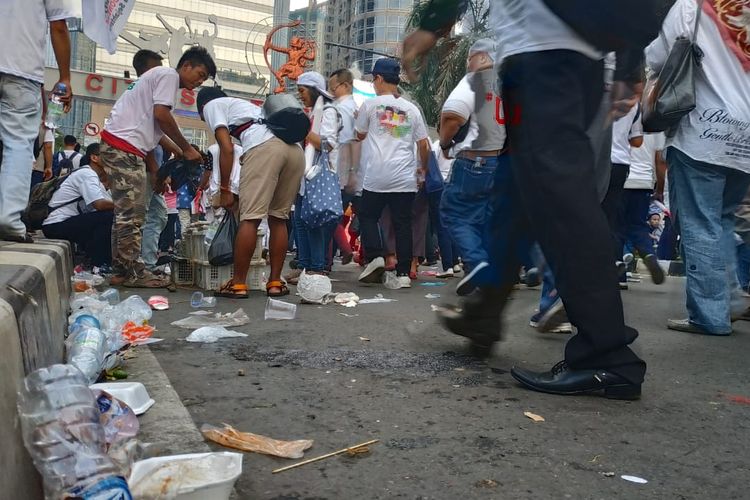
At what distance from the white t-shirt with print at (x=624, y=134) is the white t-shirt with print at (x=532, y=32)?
11.3 feet

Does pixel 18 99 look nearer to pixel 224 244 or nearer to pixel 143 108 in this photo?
pixel 143 108

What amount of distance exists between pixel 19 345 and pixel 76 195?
5.56 metres

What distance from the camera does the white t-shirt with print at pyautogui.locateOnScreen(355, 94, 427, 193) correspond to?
6566 millimetres

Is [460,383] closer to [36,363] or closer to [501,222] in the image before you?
[501,222]

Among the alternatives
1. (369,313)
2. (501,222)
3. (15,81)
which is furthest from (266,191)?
(501,222)

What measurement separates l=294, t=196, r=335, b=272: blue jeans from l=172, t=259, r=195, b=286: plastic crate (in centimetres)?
103

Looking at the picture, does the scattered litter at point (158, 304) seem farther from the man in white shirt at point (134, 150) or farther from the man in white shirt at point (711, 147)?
the man in white shirt at point (711, 147)

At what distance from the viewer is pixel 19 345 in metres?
1.45

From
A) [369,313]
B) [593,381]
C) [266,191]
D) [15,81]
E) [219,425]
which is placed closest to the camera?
[219,425]

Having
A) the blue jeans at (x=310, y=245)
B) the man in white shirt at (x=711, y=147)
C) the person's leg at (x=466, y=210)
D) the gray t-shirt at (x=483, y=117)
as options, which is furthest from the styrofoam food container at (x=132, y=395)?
the blue jeans at (x=310, y=245)

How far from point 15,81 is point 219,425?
256 centimetres

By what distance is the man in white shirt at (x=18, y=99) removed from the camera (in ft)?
11.7

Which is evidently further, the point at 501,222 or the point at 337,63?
the point at 337,63

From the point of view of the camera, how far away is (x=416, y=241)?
25.8 ft
